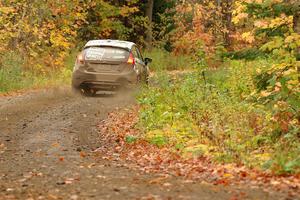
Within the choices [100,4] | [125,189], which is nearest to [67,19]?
[100,4]

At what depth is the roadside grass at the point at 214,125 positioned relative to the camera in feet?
31.0

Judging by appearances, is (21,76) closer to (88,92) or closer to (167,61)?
(88,92)

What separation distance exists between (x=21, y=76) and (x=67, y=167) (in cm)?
1463

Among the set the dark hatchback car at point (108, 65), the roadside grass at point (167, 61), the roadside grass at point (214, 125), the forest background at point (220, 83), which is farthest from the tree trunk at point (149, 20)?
the roadside grass at point (214, 125)

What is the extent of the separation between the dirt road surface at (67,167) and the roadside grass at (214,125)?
4.13 ft

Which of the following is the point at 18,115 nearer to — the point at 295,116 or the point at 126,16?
the point at 295,116

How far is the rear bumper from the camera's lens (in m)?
18.9

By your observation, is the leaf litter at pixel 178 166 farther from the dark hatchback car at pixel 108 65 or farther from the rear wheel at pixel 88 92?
the rear wheel at pixel 88 92

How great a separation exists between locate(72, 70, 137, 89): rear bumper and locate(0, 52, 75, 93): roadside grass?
380 cm

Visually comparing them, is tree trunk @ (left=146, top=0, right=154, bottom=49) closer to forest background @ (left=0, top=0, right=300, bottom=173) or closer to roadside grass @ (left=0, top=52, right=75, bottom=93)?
forest background @ (left=0, top=0, right=300, bottom=173)

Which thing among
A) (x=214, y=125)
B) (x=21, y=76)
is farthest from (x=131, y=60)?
(x=214, y=125)

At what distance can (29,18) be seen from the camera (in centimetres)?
2809

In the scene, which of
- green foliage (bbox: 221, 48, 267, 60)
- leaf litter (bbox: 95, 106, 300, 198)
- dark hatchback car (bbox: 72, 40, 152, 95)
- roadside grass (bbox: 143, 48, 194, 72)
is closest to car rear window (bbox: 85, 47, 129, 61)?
dark hatchback car (bbox: 72, 40, 152, 95)

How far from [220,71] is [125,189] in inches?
458
